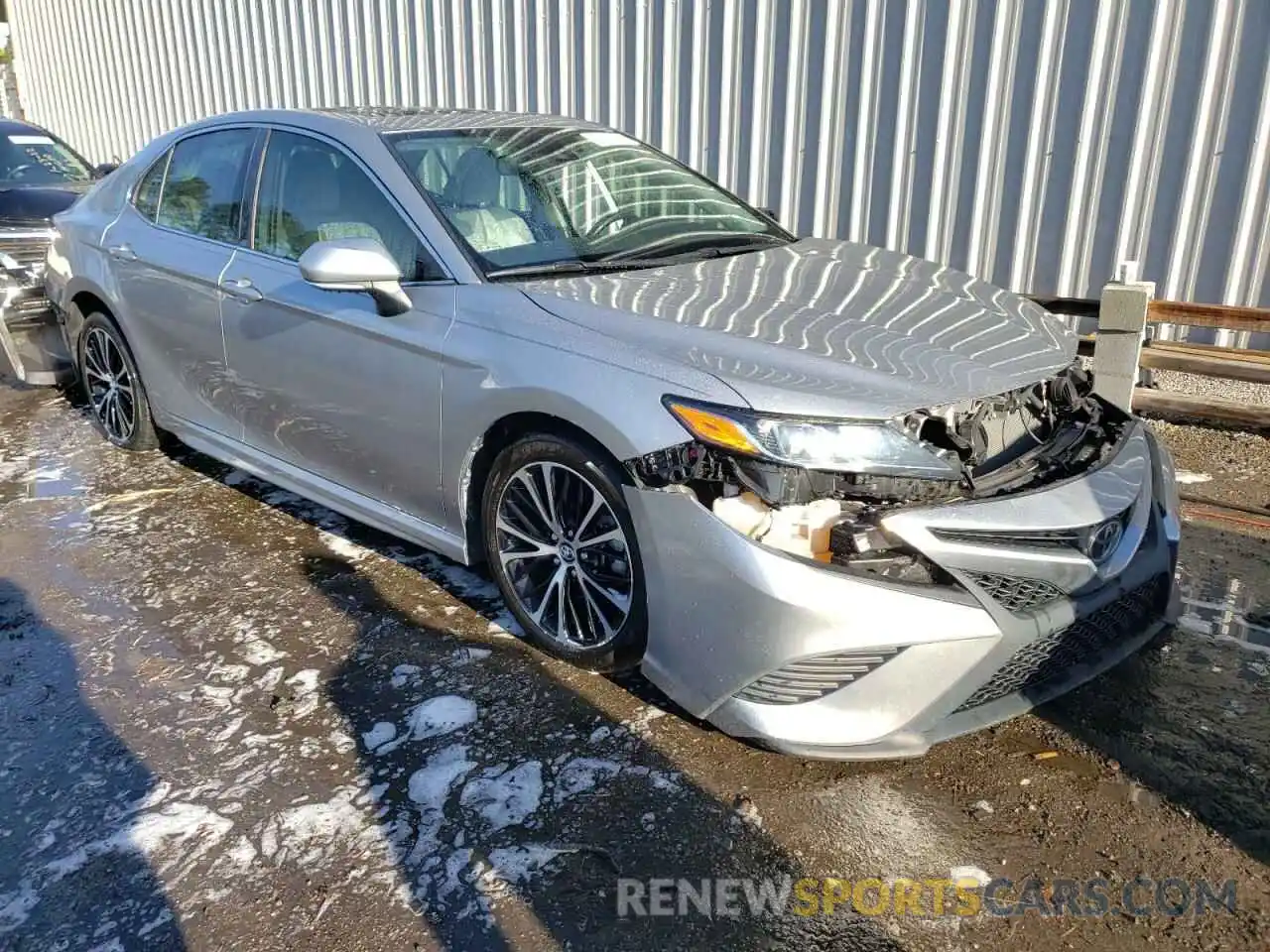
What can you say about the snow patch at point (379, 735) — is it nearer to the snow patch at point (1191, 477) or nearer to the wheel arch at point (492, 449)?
the wheel arch at point (492, 449)

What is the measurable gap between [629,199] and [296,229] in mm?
1282

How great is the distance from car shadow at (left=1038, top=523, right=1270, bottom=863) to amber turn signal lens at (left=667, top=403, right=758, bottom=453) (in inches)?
51.5

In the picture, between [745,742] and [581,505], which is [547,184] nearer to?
[581,505]

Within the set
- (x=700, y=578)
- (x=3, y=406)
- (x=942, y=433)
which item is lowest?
(x=3, y=406)

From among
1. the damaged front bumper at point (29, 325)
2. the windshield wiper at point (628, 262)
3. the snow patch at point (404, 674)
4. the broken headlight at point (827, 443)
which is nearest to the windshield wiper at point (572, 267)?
the windshield wiper at point (628, 262)

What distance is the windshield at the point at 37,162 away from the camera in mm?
7770

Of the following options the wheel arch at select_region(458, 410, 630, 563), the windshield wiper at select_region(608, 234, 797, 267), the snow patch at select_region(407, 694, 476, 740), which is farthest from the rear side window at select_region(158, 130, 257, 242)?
the snow patch at select_region(407, 694, 476, 740)

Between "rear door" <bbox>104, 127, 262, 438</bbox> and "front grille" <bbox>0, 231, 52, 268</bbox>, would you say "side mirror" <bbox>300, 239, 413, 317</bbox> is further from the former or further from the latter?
"front grille" <bbox>0, 231, 52, 268</bbox>

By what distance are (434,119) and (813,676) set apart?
9.07 feet

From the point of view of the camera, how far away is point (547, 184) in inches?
149

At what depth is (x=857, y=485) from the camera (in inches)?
102

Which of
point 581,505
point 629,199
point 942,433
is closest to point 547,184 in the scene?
point 629,199

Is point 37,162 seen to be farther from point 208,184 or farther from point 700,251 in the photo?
point 700,251

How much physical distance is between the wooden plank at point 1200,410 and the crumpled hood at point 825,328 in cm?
227
